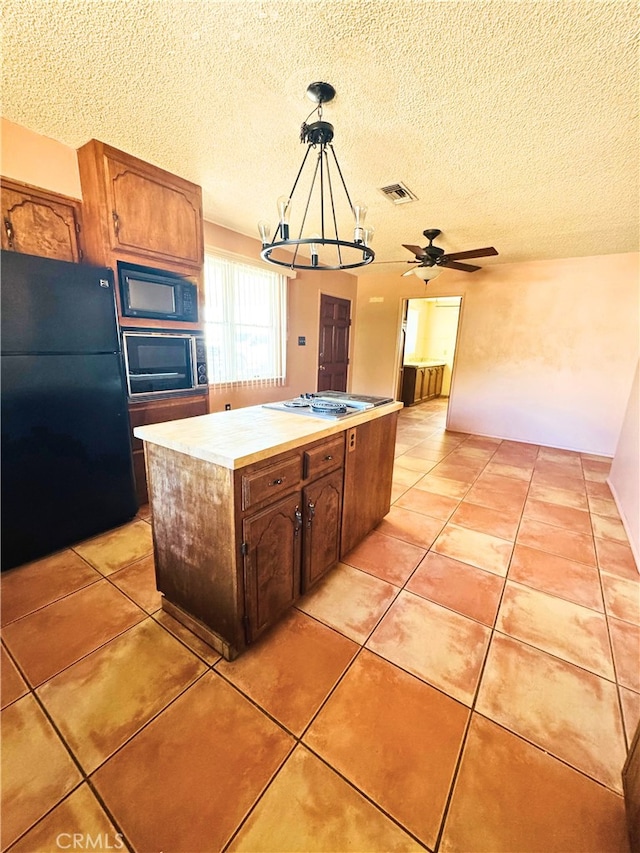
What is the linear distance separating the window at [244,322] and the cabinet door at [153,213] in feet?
2.23

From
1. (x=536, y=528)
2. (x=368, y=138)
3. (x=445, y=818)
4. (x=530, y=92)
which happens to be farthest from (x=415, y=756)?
(x=368, y=138)

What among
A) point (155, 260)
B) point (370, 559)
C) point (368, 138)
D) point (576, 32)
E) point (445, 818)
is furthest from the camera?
point (155, 260)

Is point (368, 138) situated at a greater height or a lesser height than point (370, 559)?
greater

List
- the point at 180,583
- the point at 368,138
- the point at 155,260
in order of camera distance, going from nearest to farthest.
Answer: the point at 180,583 < the point at 368,138 < the point at 155,260

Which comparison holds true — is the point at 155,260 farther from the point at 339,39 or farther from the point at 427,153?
the point at 427,153

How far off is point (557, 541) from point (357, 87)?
304cm

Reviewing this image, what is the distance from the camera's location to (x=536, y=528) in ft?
8.52

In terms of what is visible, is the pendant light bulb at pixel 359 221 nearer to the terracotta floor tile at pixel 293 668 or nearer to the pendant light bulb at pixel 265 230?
the pendant light bulb at pixel 265 230

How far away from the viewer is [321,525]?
1.78 m

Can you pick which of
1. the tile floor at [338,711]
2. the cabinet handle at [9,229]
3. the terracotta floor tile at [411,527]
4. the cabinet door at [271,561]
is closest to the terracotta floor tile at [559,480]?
the tile floor at [338,711]

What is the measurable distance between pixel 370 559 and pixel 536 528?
1422mm

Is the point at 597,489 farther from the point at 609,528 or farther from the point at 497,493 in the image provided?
the point at 497,493

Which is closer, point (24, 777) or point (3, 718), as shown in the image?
point (24, 777)

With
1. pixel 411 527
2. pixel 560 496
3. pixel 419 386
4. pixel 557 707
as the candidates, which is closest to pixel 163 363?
pixel 411 527
